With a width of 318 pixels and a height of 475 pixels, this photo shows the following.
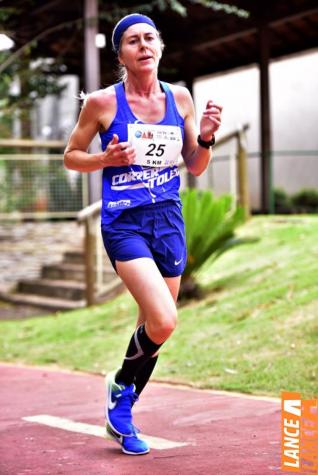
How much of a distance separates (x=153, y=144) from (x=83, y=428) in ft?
6.08

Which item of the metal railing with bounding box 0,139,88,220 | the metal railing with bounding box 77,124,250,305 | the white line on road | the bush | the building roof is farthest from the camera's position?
the bush

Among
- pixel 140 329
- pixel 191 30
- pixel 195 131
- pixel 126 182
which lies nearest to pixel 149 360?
pixel 140 329

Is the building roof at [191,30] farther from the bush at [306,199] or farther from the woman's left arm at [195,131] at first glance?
the woman's left arm at [195,131]

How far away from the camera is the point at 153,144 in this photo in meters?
4.61

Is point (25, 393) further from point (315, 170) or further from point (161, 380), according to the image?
point (315, 170)

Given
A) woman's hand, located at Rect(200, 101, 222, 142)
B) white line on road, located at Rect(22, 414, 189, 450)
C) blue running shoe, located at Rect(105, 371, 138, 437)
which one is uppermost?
woman's hand, located at Rect(200, 101, 222, 142)

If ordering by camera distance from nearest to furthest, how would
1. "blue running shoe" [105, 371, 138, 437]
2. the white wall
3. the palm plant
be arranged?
"blue running shoe" [105, 371, 138, 437] < the palm plant < the white wall

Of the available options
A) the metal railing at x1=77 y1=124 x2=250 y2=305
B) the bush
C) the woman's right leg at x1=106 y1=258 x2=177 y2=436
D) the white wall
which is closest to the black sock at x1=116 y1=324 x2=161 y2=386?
the woman's right leg at x1=106 y1=258 x2=177 y2=436

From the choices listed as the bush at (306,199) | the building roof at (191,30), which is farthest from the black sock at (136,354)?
the bush at (306,199)

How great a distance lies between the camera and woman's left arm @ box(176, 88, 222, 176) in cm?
468

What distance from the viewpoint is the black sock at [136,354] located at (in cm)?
467

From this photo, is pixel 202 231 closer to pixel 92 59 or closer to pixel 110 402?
pixel 92 59

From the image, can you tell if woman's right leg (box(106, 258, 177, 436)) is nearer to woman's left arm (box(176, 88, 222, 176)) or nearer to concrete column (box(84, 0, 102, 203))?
woman's left arm (box(176, 88, 222, 176))

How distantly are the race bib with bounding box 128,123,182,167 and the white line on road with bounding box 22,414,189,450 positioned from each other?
1454 millimetres
